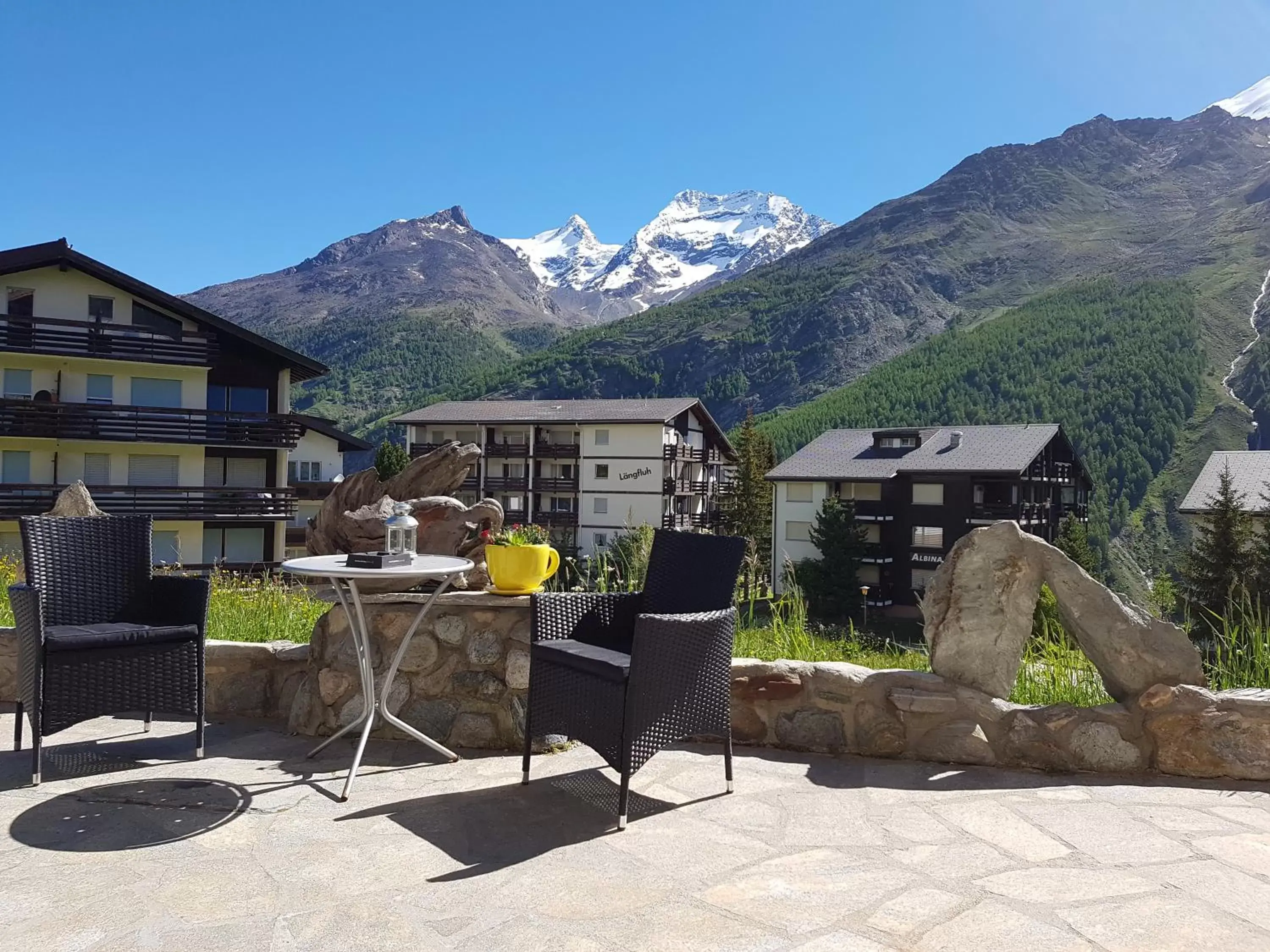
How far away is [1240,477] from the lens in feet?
107

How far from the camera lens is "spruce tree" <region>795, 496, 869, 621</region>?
34500mm

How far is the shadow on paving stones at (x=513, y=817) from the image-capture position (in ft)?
9.27

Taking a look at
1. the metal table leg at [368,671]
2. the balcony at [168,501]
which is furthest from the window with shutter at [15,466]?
the metal table leg at [368,671]

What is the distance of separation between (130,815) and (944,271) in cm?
16228

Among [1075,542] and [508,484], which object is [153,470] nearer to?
[508,484]

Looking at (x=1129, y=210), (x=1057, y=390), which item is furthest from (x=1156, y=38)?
(x=1129, y=210)

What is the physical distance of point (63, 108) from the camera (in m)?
17.3

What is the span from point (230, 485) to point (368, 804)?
23.4m

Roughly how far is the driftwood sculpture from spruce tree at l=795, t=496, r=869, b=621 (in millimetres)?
29024

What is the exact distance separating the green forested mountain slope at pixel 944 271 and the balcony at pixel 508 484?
227 feet

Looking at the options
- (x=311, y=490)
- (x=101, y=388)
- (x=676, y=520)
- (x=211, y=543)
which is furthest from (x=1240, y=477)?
(x=101, y=388)

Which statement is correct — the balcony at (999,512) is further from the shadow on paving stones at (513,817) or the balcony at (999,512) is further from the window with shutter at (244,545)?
the shadow on paving stones at (513,817)

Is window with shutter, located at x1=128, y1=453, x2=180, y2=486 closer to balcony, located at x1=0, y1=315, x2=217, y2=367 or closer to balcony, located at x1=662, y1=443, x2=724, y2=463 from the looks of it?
balcony, located at x1=0, y1=315, x2=217, y2=367

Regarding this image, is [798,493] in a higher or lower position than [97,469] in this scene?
lower
